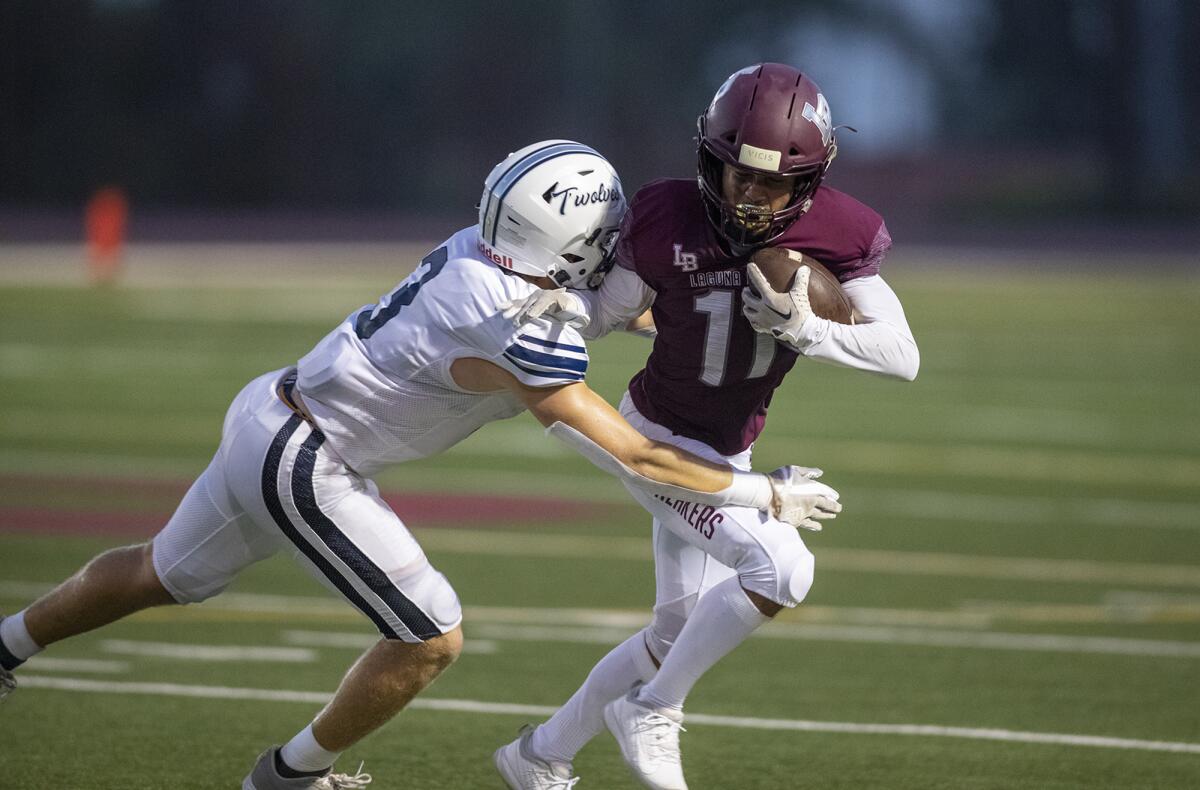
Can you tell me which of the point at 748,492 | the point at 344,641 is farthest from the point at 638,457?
the point at 344,641

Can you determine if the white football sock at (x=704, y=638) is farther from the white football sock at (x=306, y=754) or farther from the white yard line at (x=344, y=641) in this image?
the white yard line at (x=344, y=641)

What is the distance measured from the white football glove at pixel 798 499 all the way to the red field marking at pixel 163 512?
502 cm

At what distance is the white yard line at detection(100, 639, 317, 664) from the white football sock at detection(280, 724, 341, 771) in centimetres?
196

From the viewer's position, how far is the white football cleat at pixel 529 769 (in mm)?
4797

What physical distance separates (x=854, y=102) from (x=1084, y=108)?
19.2 ft

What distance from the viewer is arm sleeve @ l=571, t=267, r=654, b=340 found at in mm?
4656

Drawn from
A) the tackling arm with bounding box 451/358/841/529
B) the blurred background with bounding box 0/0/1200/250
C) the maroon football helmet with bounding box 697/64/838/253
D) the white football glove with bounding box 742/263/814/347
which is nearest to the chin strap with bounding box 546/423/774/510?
the tackling arm with bounding box 451/358/841/529

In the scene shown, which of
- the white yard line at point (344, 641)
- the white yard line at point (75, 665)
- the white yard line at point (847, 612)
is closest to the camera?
the white yard line at point (75, 665)

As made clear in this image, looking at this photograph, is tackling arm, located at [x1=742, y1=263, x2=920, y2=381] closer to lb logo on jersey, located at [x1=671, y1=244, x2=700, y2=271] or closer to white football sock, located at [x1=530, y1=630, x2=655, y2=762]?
lb logo on jersey, located at [x1=671, y1=244, x2=700, y2=271]

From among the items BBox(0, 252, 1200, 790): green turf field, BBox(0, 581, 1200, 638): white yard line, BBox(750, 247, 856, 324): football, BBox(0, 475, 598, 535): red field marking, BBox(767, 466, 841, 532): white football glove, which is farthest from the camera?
BBox(0, 475, 598, 535): red field marking

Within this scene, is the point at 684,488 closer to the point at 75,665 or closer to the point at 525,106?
the point at 75,665

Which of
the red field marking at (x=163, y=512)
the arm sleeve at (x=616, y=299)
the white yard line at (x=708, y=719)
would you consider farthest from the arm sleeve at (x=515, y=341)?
the red field marking at (x=163, y=512)

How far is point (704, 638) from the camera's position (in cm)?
452

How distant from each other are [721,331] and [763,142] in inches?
20.2
